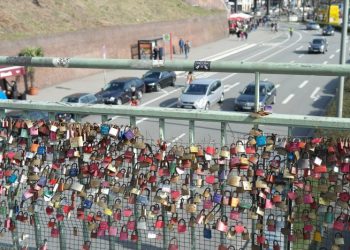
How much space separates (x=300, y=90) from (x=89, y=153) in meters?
32.7

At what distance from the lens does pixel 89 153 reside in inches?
190

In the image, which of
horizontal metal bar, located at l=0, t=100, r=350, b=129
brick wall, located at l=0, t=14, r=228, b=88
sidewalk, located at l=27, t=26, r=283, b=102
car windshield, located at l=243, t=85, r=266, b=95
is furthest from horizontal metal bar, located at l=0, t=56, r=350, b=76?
brick wall, located at l=0, t=14, r=228, b=88

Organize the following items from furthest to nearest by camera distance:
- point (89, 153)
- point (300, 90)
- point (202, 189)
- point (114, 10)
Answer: point (114, 10) → point (300, 90) → point (89, 153) → point (202, 189)

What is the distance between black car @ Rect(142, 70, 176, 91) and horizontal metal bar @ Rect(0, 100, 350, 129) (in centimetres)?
3025

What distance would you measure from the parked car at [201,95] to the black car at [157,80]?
5610 millimetres

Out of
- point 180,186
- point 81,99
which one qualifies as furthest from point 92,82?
point 180,186

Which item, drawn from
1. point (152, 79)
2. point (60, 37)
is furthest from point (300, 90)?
point (60, 37)

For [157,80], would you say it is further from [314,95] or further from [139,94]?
[314,95]

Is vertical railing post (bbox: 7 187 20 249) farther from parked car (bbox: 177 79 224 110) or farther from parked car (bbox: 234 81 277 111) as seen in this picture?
parked car (bbox: 177 79 224 110)

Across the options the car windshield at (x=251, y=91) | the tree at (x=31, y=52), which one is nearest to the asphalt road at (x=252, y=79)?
the tree at (x=31, y=52)

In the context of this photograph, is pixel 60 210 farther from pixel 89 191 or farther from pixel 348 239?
pixel 348 239

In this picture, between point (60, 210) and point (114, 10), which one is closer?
point (60, 210)

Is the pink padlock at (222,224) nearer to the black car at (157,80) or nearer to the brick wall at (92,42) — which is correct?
the black car at (157,80)

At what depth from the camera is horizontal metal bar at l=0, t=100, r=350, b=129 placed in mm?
3977
